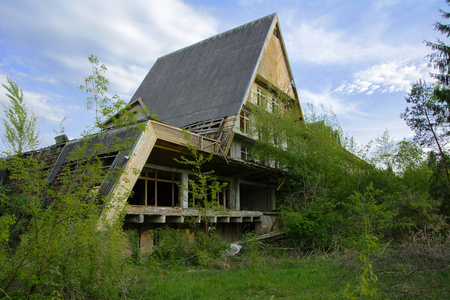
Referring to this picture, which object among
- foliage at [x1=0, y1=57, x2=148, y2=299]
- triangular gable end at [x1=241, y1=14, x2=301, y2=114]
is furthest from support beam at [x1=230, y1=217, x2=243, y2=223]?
foliage at [x1=0, y1=57, x2=148, y2=299]

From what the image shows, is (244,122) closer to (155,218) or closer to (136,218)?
(155,218)

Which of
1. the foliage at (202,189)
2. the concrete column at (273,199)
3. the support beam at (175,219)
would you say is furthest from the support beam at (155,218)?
the concrete column at (273,199)

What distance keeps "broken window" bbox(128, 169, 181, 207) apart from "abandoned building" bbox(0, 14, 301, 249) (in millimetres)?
60

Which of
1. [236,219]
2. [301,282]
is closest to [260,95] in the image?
[236,219]

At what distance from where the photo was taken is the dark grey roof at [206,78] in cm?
2149

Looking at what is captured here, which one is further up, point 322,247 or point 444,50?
point 444,50

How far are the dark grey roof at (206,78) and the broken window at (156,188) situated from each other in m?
4.17

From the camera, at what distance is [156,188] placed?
53.5 ft

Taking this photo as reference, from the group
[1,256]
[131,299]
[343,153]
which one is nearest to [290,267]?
[131,299]

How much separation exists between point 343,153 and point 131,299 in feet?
56.4

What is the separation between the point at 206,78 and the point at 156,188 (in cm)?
1072

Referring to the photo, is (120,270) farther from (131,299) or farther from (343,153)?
(343,153)

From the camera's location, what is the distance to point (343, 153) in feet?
70.3

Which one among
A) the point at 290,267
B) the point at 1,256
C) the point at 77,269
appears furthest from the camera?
the point at 290,267
